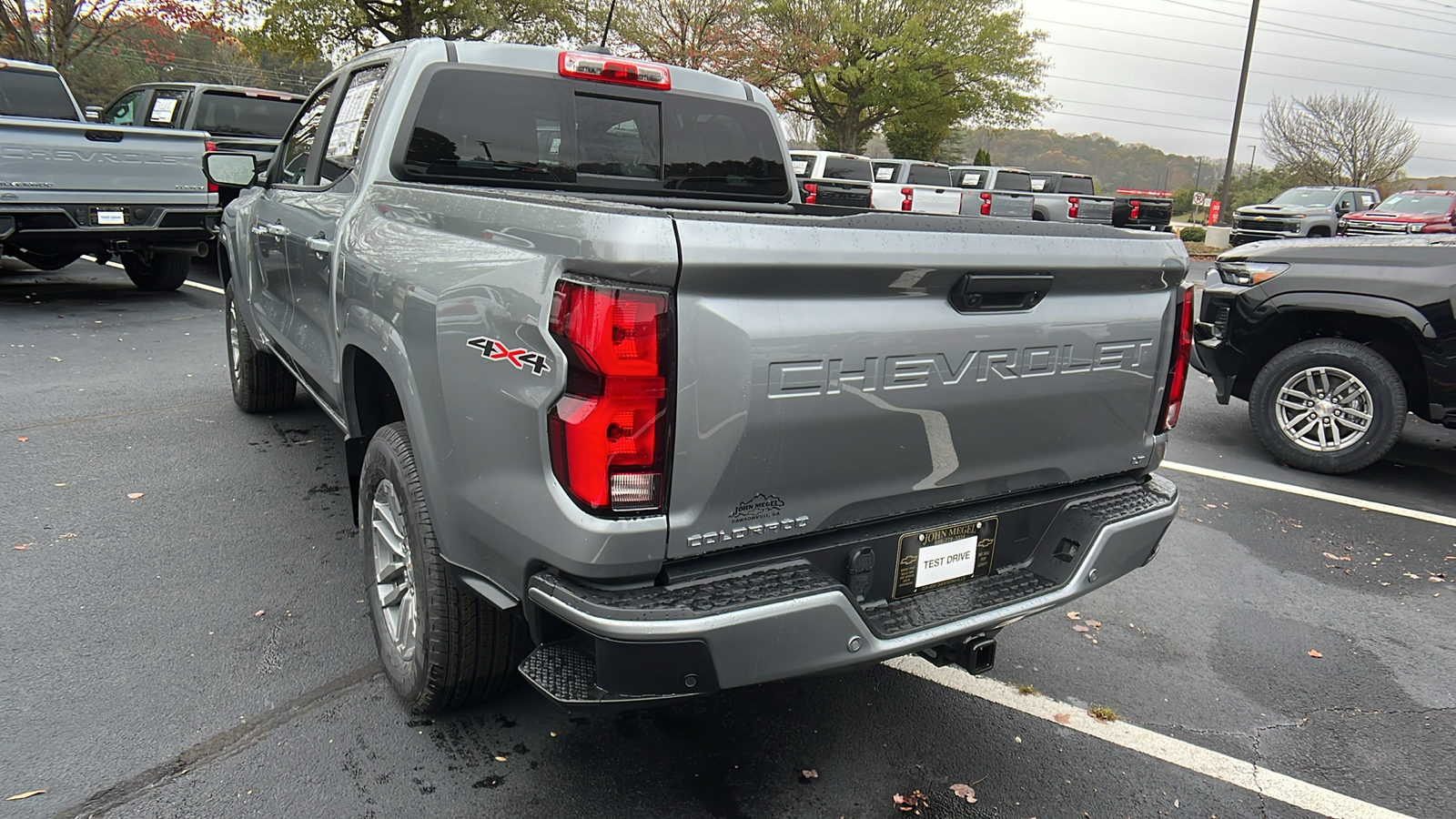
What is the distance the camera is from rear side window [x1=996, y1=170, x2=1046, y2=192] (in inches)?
837

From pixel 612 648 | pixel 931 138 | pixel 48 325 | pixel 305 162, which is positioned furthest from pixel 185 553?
pixel 931 138

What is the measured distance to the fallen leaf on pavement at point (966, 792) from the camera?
259cm

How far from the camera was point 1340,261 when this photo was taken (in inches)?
218

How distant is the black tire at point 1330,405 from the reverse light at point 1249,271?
0.48m

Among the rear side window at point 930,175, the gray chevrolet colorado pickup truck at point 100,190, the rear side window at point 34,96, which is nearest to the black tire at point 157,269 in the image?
the gray chevrolet colorado pickup truck at point 100,190

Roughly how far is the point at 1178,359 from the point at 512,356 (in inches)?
79.5

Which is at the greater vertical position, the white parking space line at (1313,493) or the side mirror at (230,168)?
the side mirror at (230,168)

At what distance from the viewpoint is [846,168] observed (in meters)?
19.0

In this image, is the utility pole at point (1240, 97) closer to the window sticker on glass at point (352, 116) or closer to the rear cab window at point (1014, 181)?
the rear cab window at point (1014, 181)

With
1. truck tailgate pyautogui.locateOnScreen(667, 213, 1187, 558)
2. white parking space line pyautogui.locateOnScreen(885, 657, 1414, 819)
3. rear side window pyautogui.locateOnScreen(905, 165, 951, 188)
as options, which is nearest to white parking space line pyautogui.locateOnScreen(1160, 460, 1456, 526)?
white parking space line pyautogui.locateOnScreen(885, 657, 1414, 819)

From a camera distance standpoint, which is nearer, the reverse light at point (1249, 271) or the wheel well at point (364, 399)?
the wheel well at point (364, 399)

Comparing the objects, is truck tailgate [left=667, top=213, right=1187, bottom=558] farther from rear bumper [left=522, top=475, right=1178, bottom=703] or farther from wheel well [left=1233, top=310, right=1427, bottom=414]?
wheel well [left=1233, top=310, right=1427, bottom=414]

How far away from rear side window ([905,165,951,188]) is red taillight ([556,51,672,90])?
689 inches

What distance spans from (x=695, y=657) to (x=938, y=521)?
82 cm
